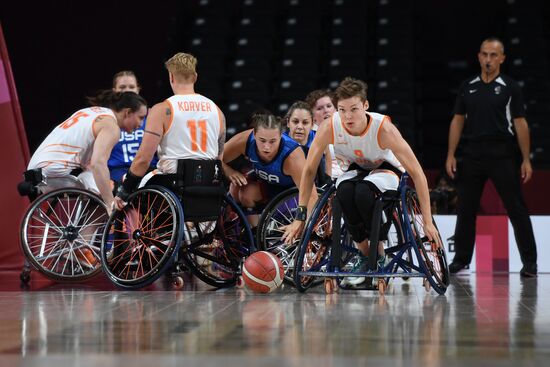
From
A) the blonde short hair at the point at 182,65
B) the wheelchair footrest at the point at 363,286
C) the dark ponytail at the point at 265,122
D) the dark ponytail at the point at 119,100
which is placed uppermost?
the blonde short hair at the point at 182,65

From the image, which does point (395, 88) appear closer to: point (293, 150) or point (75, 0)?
point (75, 0)

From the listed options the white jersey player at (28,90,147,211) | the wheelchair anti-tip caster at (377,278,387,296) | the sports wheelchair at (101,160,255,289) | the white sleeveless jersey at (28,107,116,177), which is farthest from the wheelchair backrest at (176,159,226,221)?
the wheelchair anti-tip caster at (377,278,387,296)

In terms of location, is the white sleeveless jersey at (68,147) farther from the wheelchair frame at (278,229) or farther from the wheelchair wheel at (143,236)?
the wheelchair frame at (278,229)

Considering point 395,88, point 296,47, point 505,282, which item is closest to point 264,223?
point 505,282

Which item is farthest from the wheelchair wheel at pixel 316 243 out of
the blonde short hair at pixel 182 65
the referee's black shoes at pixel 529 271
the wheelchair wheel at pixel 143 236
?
the referee's black shoes at pixel 529 271

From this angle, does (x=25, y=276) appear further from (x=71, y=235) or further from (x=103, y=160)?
(x=103, y=160)

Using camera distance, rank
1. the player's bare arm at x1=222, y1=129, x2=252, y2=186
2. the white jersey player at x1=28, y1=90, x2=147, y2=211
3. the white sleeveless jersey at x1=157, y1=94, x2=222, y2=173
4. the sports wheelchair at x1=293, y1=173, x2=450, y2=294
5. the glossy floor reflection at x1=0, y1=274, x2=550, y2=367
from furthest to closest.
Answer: the white jersey player at x1=28, y1=90, x2=147, y2=211
the player's bare arm at x1=222, y1=129, x2=252, y2=186
the white sleeveless jersey at x1=157, y1=94, x2=222, y2=173
the sports wheelchair at x1=293, y1=173, x2=450, y2=294
the glossy floor reflection at x1=0, y1=274, x2=550, y2=367

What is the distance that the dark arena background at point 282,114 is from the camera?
11.4 feet

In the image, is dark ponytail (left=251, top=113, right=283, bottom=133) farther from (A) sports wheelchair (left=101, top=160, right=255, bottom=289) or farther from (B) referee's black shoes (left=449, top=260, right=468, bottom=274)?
(B) referee's black shoes (left=449, top=260, right=468, bottom=274)

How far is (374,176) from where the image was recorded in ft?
17.8

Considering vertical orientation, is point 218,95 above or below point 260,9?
below

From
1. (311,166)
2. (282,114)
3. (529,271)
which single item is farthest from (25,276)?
(282,114)

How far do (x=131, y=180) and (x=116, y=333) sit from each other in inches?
82.2

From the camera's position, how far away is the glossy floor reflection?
3170mm
